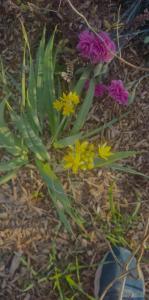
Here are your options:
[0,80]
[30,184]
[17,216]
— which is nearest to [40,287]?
[17,216]

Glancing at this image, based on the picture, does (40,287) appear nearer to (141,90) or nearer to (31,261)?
(31,261)

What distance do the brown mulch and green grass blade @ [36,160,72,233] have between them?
0.12 meters

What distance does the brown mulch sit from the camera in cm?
190

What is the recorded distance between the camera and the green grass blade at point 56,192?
5.93ft

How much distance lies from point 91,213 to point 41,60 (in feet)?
2.25

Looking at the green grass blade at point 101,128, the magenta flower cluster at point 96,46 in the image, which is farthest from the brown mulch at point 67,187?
the magenta flower cluster at point 96,46

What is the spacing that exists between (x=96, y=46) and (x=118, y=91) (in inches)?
8.1

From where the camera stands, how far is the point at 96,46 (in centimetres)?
187

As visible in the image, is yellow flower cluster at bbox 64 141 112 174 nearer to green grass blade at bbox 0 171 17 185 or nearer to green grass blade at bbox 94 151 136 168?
green grass blade at bbox 94 151 136 168

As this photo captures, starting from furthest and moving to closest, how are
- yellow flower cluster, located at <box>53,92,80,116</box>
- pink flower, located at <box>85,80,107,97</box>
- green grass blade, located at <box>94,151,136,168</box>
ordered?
pink flower, located at <box>85,80,107,97</box> < green grass blade, located at <box>94,151,136,168</box> < yellow flower cluster, located at <box>53,92,80,116</box>

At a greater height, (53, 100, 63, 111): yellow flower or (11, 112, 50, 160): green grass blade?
(53, 100, 63, 111): yellow flower

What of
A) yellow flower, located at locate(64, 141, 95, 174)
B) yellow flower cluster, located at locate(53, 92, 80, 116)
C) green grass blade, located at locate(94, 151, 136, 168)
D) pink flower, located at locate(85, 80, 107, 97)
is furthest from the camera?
pink flower, located at locate(85, 80, 107, 97)

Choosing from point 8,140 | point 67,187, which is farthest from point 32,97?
point 67,187

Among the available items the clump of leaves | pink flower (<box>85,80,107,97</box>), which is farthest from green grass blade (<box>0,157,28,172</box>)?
pink flower (<box>85,80,107,97</box>)
